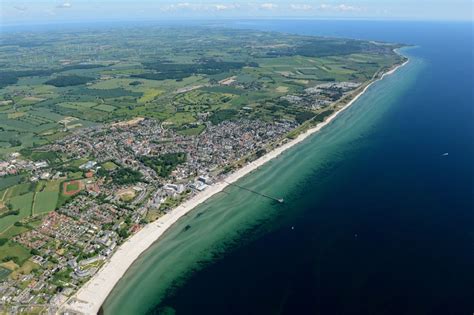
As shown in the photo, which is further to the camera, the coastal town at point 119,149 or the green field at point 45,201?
the green field at point 45,201

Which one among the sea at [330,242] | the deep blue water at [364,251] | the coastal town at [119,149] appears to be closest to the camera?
the deep blue water at [364,251]

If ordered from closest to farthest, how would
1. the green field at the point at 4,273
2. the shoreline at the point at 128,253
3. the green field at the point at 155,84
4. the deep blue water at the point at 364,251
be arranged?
the deep blue water at the point at 364,251, the shoreline at the point at 128,253, the green field at the point at 4,273, the green field at the point at 155,84

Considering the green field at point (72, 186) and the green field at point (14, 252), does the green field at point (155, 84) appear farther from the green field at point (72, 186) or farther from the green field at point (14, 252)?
the green field at point (14, 252)


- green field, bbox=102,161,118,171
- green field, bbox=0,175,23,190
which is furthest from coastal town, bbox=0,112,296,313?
green field, bbox=0,175,23,190

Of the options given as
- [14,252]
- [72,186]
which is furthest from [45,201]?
[14,252]

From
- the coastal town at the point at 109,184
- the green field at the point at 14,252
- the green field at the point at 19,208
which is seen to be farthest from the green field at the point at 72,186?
the green field at the point at 14,252

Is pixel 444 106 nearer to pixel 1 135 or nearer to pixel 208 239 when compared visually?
pixel 208 239

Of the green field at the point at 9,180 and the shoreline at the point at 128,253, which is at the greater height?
the green field at the point at 9,180

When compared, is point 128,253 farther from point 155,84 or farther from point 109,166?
point 155,84
